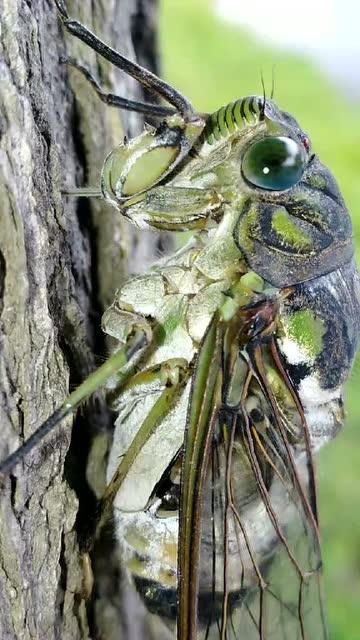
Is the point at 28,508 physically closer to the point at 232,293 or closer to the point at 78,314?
the point at 78,314

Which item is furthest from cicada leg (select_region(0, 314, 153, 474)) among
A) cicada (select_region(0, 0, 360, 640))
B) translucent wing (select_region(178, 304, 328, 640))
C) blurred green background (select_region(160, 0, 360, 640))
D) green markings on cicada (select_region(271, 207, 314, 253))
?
blurred green background (select_region(160, 0, 360, 640))

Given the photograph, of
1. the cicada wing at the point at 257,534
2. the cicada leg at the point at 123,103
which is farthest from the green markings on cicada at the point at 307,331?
the cicada leg at the point at 123,103

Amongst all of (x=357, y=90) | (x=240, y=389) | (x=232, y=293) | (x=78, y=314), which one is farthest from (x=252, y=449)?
(x=357, y=90)

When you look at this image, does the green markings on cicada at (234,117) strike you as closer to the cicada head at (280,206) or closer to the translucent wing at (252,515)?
the cicada head at (280,206)

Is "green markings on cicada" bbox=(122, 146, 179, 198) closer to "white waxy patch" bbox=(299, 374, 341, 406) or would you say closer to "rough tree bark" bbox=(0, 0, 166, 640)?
"rough tree bark" bbox=(0, 0, 166, 640)

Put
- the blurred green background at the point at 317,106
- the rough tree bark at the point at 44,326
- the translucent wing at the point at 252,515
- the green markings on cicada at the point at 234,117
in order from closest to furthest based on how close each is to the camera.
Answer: the rough tree bark at the point at 44,326
the translucent wing at the point at 252,515
the green markings on cicada at the point at 234,117
the blurred green background at the point at 317,106

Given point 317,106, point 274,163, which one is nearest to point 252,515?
point 274,163

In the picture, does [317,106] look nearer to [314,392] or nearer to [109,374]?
[314,392]

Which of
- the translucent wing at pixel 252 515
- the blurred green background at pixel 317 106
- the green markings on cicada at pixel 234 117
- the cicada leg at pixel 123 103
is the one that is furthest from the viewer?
the blurred green background at pixel 317 106
